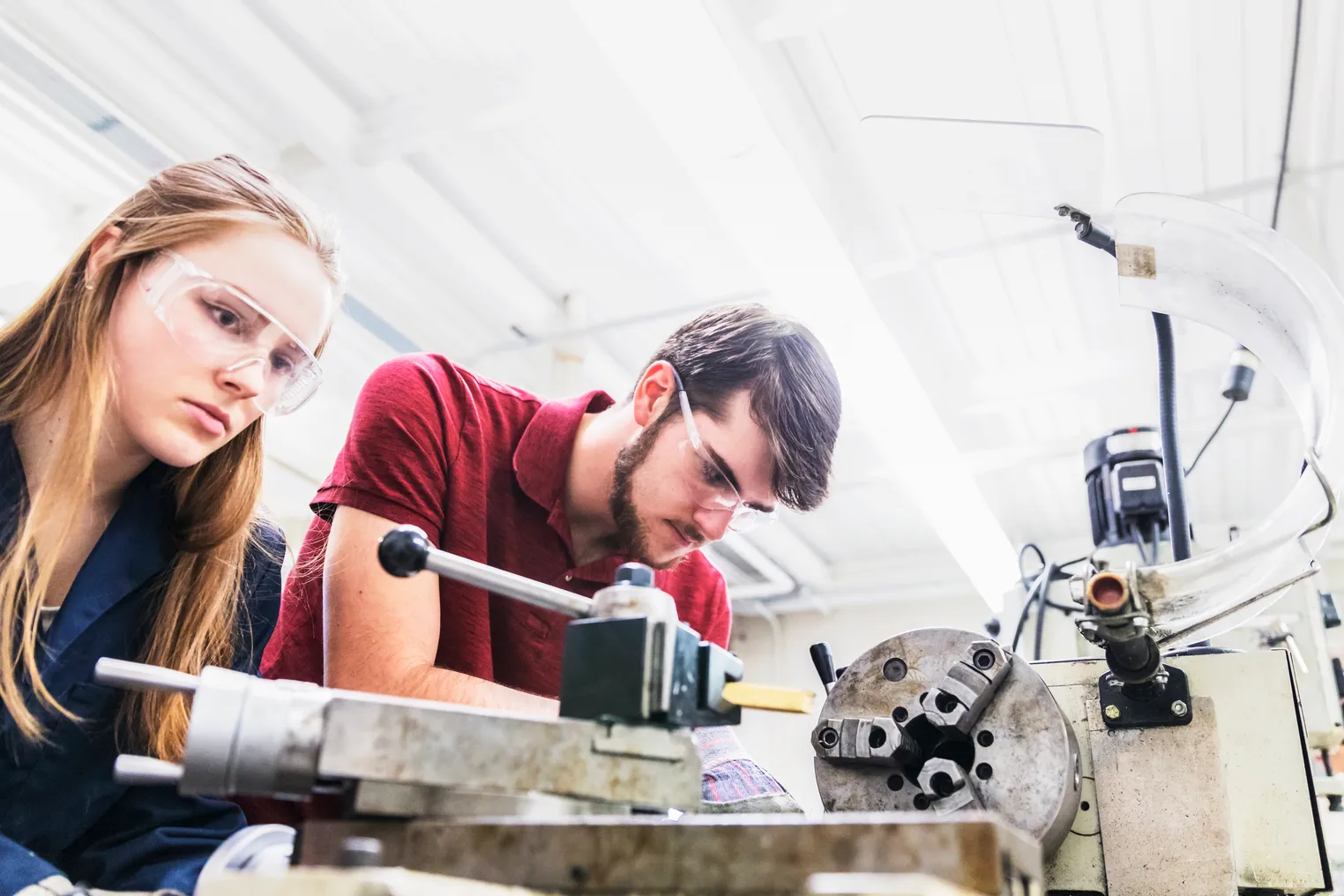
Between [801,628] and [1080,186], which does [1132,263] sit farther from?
[801,628]

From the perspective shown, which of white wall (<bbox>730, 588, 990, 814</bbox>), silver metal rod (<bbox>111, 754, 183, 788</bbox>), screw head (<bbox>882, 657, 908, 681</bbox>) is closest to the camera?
silver metal rod (<bbox>111, 754, 183, 788</bbox>)

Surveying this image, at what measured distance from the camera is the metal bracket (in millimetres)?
1073

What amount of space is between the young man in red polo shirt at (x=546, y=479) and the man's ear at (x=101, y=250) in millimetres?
344

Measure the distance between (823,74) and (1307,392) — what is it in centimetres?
165

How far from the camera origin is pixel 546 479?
56.9 inches

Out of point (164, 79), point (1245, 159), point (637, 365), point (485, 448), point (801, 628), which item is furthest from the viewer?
point (801, 628)

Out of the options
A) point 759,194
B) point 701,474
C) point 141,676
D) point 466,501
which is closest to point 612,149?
point 759,194

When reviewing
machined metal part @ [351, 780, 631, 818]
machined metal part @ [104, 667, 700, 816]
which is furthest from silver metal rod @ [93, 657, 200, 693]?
machined metal part @ [351, 780, 631, 818]

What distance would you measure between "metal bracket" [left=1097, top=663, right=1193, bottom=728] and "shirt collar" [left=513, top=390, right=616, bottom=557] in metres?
0.75

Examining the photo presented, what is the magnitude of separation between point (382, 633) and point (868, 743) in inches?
21.8

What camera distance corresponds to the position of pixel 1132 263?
1196mm

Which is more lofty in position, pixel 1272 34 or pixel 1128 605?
pixel 1272 34

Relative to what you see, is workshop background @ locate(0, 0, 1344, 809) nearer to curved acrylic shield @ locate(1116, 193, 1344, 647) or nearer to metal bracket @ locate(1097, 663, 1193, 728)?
curved acrylic shield @ locate(1116, 193, 1344, 647)

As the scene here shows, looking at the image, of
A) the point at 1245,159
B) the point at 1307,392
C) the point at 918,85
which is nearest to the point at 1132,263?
the point at 1307,392
